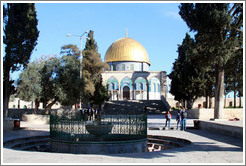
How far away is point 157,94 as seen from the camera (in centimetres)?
5244

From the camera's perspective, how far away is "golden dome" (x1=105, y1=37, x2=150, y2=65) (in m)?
54.9

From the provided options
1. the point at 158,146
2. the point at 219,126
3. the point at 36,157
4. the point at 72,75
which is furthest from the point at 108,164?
the point at 72,75

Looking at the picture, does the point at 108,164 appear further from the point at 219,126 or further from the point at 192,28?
the point at 192,28

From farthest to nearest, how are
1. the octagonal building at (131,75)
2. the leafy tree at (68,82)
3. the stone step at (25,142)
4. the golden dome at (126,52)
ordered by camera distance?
the golden dome at (126,52) → the octagonal building at (131,75) → the leafy tree at (68,82) → the stone step at (25,142)

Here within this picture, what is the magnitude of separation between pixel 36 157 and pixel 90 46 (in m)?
28.6

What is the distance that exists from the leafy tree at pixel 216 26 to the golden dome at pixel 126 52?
3735 centimetres

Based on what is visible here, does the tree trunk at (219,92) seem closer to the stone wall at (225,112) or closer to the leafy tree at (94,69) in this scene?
the stone wall at (225,112)

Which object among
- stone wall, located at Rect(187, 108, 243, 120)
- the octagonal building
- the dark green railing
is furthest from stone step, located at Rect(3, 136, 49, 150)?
the octagonal building

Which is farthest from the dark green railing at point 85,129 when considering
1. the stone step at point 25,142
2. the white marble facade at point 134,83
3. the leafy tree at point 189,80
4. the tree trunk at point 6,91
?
the white marble facade at point 134,83

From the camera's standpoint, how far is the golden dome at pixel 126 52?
54.9 m

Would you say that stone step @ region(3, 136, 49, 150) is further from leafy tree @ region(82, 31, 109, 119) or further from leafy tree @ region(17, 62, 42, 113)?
leafy tree @ region(82, 31, 109, 119)

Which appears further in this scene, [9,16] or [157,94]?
[157,94]

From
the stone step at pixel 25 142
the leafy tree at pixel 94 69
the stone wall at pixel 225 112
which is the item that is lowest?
the stone step at pixel 25 142

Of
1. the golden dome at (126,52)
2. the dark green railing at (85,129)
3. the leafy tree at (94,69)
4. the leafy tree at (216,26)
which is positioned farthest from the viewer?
the golden dome at (126,52)
